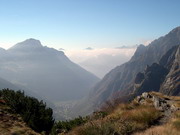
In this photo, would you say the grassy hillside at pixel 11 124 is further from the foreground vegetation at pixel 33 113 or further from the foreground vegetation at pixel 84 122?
the foreground vegetation at pixel 33 113

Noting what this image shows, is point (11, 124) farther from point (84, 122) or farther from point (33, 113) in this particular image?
point (84, 122)

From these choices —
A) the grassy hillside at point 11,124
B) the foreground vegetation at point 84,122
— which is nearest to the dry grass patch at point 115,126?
the foreground vegetation at point 84,122

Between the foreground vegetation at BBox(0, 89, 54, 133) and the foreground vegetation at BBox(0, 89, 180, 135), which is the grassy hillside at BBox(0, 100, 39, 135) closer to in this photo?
the foreground vegetation at BBox(0, 89, 180, 135)

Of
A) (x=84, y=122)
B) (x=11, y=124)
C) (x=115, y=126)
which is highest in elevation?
(x=115, y=126)

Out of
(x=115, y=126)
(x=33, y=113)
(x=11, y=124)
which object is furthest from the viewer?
(x=33, y=113)

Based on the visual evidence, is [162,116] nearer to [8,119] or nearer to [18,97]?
[8,119]

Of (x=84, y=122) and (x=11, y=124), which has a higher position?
(x=11, y=124)

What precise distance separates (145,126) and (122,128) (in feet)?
6.13

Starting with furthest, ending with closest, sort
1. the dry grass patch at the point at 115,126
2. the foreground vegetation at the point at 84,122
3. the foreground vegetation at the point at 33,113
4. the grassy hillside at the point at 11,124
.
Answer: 1. the foreground vegetation at the point at 33,113
2. the grassy hillside at the point at 11,124
3. the foreground vegetation at the point at 84,122
4. the dry grass patch at the point at 115,126

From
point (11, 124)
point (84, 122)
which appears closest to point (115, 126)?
point (84, 122)

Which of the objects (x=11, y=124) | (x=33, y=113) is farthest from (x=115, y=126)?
(x=33, y=113)

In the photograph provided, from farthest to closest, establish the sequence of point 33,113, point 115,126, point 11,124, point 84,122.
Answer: point 33,113, point 84,122, point 11,124, point 115,126

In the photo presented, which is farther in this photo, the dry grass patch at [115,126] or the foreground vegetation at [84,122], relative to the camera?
the foreground vegetation at [84,122]

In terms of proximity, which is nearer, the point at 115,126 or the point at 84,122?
the point at 115,126
